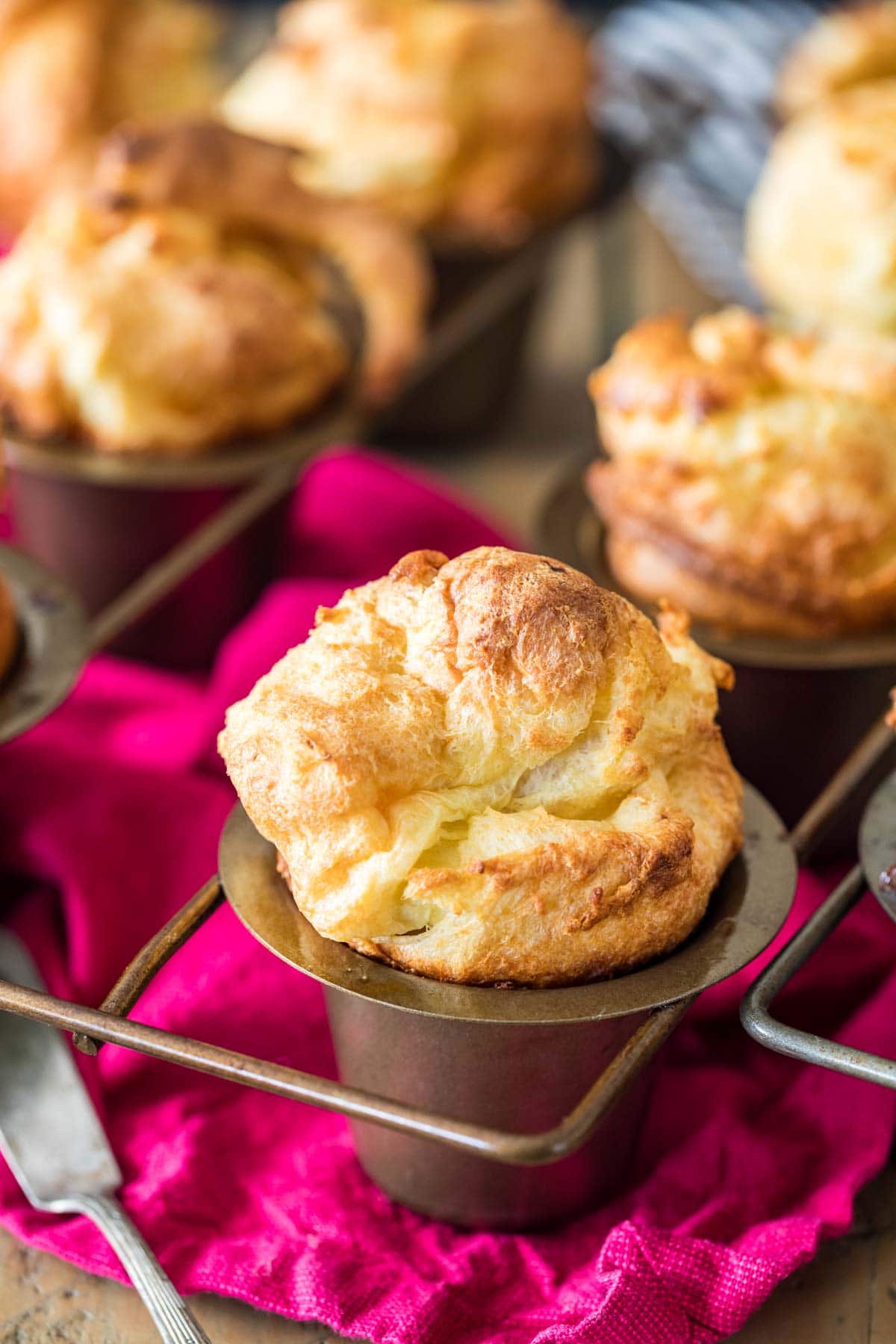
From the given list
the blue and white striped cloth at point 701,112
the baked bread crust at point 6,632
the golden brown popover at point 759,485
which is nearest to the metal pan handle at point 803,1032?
the golden brown popover at point 759,485

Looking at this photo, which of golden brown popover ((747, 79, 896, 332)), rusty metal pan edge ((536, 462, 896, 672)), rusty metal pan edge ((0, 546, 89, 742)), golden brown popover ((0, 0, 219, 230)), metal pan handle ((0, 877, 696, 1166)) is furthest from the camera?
golden brown popover ((0, 0, 219, 230))

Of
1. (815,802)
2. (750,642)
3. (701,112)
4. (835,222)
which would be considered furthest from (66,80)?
(815,802)

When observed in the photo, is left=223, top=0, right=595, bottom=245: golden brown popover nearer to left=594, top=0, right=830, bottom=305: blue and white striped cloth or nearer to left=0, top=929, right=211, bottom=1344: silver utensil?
left=594, top=0, right=830, bottom=305: blue and white striped cloth

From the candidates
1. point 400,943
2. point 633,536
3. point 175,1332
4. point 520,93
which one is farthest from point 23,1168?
point 520,93

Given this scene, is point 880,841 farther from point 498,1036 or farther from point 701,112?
point 701,112

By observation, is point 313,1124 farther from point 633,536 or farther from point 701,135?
point 701,135

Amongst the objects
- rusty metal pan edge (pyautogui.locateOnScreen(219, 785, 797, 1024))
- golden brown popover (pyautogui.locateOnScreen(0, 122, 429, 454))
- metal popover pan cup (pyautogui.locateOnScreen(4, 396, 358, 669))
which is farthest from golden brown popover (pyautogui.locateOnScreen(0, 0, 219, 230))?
rusty metal pan edge (pyautogui.locateOnScreen(219, 785, 797, 1024))
